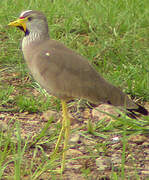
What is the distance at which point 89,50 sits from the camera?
4.29 m

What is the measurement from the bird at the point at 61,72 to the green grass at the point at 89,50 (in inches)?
8.1

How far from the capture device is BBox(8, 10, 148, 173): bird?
2.82 m

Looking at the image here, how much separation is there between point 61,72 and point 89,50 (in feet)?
4.91

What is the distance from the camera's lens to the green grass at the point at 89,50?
3273 mm

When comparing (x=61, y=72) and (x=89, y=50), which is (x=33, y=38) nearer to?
(x=61, y=72)

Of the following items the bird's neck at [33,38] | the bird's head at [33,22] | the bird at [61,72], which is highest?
the bird's head at [33,22]

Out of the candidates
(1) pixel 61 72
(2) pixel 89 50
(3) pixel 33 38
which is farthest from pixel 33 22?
(2) pixel 89 50

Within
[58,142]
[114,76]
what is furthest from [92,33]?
[58,142]

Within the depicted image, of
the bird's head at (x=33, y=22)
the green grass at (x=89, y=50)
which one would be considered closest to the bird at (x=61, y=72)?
the bird's head at (x=33, y=22)

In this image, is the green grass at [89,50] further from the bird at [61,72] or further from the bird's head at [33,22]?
the bird's head at [33,22]

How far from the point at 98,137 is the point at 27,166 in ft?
2.37

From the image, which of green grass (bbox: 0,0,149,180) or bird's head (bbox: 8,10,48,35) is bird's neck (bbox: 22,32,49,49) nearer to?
bird's head (bbox: 8,10,48,35)

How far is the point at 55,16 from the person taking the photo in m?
4.76

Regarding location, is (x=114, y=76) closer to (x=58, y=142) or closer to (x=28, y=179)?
(x=58, y=142)
